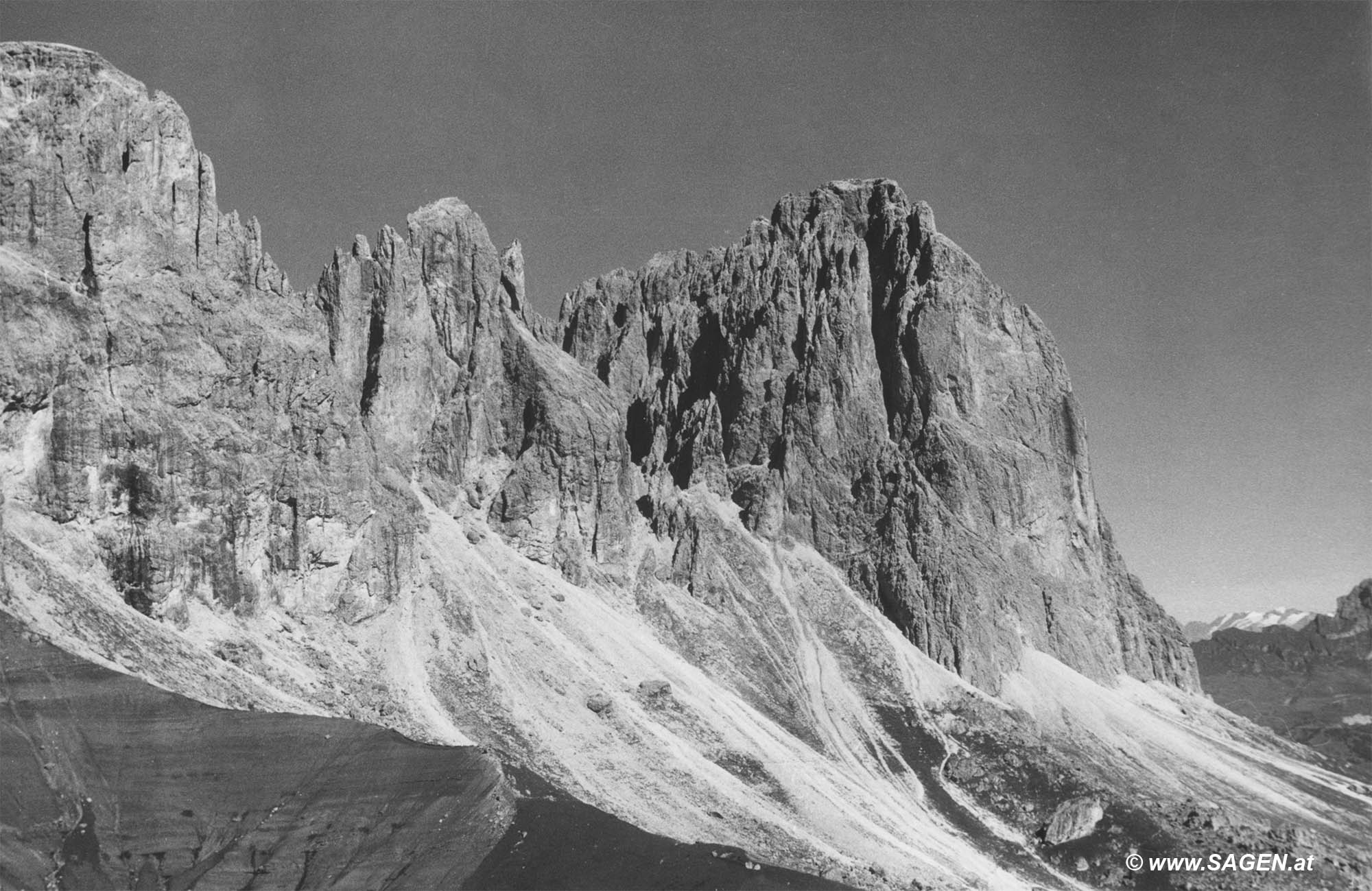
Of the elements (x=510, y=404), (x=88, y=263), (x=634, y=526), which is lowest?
(x=634, y=526)

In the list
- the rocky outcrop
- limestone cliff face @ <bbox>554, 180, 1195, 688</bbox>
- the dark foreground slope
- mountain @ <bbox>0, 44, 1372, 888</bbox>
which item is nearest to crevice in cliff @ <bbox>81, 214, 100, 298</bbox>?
mountain @ <bbox>0, 44, 1372, 888</bbox>

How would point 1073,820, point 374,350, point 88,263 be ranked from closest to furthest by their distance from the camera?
point 88,263
point 1073,820
point 374,350

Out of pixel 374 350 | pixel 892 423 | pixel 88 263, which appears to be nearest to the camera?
pixel 88 263

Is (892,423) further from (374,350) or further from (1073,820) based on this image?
(374,350)

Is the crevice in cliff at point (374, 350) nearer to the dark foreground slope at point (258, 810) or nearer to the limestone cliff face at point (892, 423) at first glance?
the limestone cliff face at point (892, 423)

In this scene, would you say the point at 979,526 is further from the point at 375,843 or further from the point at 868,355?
the point at 375,843

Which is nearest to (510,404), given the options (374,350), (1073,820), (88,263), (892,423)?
(374,350)

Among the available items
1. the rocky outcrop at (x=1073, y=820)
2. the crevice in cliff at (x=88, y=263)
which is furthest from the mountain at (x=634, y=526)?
the rocky outcrop at (x=1073, y=820)
